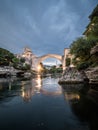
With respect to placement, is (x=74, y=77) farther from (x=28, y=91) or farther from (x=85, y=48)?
(x=28, y=91)

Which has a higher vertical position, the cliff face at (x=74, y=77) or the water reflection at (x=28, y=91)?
the cliff face at (x=74, y=77)

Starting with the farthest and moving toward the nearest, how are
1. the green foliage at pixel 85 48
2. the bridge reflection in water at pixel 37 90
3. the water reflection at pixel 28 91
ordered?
the green foliage at pixel 85 48 → the bridge reflection in water at pixel 37 90 → the water reflection at pixel 28 91

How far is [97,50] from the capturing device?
12.2 meters

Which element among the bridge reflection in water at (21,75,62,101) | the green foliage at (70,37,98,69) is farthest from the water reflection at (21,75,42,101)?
the green foliage at (70,37,98,69)

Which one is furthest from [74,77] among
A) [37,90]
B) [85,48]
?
[37,90]

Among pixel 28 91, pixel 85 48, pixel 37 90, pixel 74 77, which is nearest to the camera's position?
pixel 28 91

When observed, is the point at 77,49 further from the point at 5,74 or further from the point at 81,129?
the point at 5,74

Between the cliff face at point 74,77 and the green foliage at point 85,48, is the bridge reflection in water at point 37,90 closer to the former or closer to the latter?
the cliff face at point 74,77

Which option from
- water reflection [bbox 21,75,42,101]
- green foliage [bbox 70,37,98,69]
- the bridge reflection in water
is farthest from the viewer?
green foliage [bbox 70,37,98,69]

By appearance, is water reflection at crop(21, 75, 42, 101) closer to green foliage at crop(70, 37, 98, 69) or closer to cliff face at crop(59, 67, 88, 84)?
cliff face at crop(59, 67, 88, 84)

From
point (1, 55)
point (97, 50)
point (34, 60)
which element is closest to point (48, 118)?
point (97, 50)

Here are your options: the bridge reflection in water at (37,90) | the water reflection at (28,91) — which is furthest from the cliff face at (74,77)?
the water reflection at (28,91)

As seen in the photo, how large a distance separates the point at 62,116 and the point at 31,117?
1.81 m

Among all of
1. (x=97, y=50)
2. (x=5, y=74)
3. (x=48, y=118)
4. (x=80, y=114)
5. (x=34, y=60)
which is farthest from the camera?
(x=34, y=60)
